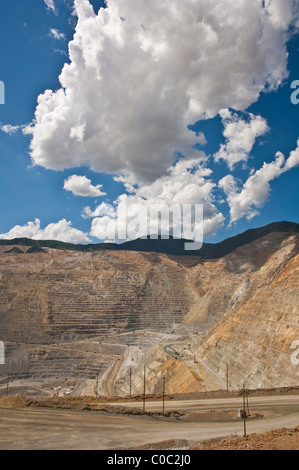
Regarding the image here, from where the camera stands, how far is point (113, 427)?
20656 millimetres

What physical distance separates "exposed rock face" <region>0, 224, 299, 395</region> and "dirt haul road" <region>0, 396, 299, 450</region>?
61.6 feet

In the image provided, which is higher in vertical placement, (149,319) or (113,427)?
(113,427)

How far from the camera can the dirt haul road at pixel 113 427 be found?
17.3m

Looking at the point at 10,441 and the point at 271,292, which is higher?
the point at 271,292

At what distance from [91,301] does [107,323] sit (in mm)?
14397

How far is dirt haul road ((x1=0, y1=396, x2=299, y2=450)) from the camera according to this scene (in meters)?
17.3

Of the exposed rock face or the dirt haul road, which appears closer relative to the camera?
the dirt haul road

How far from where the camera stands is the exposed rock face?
52.3 metres

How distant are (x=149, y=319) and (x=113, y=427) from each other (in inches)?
4656

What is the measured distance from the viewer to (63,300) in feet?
438
